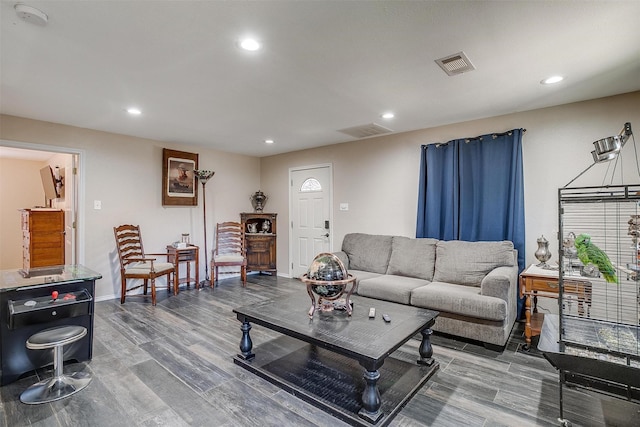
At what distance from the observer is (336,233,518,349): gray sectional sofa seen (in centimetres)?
279

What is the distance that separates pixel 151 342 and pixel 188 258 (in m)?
2.13

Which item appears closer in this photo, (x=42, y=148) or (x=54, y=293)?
(x=54, y=293)

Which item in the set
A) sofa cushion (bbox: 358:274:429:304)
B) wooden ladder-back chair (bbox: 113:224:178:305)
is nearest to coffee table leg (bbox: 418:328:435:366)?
sofa cushion (bbox: 358:274:429:304)

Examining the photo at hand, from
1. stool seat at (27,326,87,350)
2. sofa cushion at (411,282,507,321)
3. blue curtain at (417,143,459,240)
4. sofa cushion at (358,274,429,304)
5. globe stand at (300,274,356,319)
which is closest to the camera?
stool seat at (27,326,87,350)

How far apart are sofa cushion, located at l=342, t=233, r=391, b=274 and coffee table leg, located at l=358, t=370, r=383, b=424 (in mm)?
2338

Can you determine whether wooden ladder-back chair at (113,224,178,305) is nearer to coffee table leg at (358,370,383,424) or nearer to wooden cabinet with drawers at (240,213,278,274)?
wooden cabinet with drawers at (240,213,278,274)

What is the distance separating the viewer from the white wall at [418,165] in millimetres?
3119

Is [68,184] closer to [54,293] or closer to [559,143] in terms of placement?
[54,293]

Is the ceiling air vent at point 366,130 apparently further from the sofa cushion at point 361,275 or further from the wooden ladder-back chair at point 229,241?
the wooden ladder-back chair at point 229,241

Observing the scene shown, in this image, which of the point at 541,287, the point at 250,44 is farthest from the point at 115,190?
the point at 541,287

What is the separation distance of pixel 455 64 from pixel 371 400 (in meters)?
2.44

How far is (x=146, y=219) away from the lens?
4.83 m

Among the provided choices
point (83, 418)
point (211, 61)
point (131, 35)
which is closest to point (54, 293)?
point (83, 418)

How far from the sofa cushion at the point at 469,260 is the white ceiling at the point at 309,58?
154 cm
